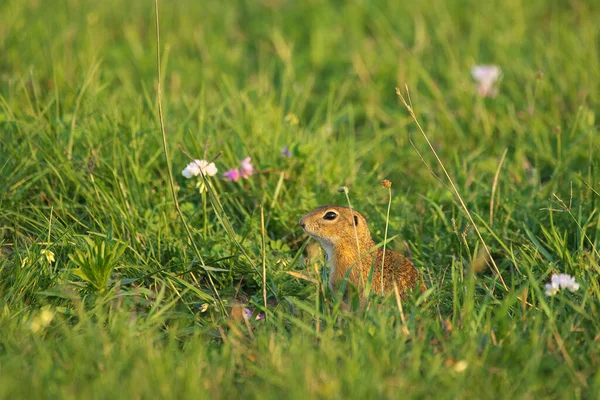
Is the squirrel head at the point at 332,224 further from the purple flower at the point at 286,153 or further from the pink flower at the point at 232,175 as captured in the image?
the purple flower at the point at 286,153

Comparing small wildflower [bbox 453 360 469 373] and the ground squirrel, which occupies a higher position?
small wildflower [bbox 453 360 469 373]

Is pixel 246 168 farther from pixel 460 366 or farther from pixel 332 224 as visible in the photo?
pixel 460 366

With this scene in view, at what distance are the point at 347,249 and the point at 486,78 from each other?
2411 millimetres

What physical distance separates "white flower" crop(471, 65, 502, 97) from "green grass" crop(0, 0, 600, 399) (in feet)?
0.27

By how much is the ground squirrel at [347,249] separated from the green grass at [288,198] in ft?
0.43

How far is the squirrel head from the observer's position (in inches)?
166

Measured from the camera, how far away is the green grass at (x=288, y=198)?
3.10 meters

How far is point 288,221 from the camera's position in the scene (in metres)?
4.74

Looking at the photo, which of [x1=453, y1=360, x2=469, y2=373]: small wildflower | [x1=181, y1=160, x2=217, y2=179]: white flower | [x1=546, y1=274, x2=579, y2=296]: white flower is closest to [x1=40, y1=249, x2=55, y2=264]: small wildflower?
[x1=181, y1=160, x2=217, y2=179]: white flower

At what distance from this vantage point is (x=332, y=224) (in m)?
4.23

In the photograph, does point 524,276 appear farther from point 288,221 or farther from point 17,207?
point 17,207

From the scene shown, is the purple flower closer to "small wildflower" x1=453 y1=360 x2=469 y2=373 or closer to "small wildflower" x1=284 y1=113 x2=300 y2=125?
"small wildflower" x1=284 y1=113 x2=300 y2=125

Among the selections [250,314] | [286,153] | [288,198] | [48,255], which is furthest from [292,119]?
[48,255]

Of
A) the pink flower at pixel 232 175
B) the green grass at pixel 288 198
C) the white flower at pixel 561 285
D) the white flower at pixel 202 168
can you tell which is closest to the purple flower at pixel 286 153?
the green grass at pixel 288 198
